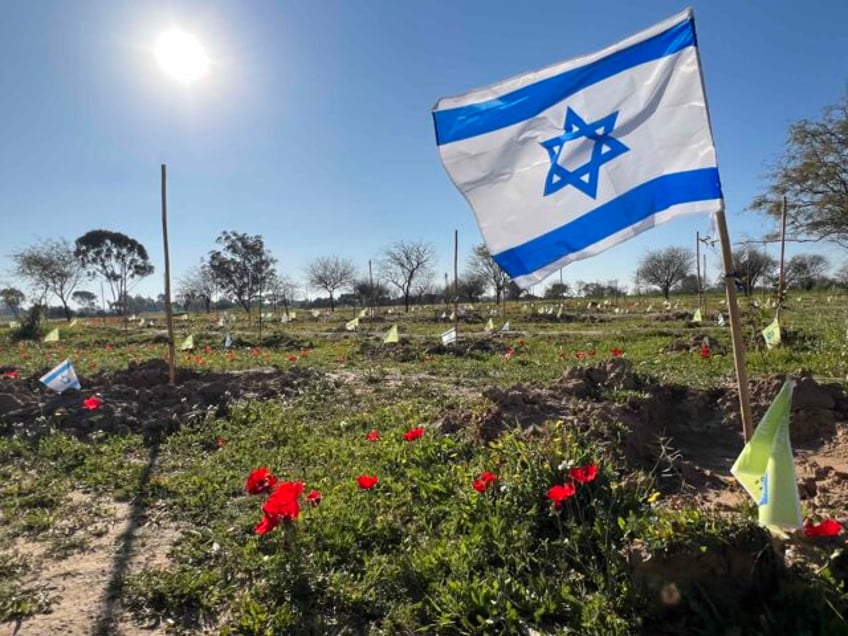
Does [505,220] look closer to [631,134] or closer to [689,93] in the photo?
[631,134]

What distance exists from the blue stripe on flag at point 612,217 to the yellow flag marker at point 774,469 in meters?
1.07

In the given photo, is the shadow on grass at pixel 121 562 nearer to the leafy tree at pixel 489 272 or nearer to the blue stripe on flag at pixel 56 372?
the blue stripe on flag at pixel 56 372

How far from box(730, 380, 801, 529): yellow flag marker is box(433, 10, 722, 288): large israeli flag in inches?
41.4

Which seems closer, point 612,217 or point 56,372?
point 612,217

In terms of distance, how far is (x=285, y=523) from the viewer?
2.91m

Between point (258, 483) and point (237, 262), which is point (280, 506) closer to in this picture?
point (258, 483)

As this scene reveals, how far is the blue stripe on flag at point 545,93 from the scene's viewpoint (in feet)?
9.43

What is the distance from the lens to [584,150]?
10.2 ft

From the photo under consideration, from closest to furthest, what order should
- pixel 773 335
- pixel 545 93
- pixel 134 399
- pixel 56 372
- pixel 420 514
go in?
pixel 545 93
pixel 420 514
pixel 56 372
pixel 134 399
pixel 773 335

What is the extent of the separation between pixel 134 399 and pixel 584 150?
22.2 ft

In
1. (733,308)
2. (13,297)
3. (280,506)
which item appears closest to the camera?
(733,308)

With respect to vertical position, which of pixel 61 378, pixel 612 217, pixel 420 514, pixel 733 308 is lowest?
pixel 420 514

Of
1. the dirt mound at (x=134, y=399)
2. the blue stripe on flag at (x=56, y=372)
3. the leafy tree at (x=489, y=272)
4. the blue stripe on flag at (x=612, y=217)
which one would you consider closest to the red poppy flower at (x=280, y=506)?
the blue stripe on flag at (x=612, y=217)

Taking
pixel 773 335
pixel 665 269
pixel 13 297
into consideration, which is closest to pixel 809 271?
pixel 665 269
